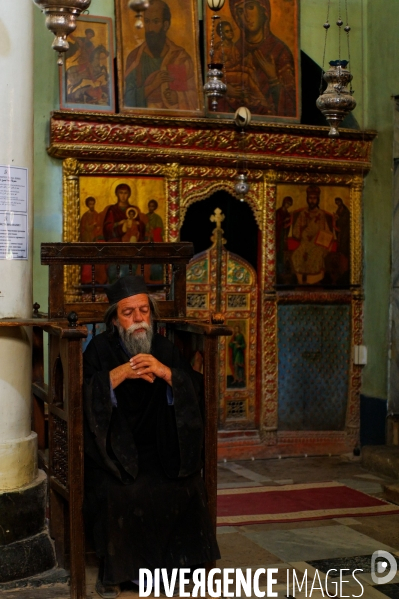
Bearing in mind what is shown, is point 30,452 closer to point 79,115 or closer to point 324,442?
point 79,115

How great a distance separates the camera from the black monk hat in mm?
4887

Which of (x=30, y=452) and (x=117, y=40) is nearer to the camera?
(x=30, y=452)

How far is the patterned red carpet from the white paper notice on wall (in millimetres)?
2561

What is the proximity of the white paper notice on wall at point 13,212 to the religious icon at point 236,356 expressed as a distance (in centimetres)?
376

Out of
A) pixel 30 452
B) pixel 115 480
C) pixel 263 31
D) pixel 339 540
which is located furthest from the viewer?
pixel 263 31

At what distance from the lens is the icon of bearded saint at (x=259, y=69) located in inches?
322

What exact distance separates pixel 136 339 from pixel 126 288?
0.30 metres

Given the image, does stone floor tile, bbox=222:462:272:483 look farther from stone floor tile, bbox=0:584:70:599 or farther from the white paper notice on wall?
the white paper notice on wall

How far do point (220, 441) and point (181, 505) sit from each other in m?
3.69

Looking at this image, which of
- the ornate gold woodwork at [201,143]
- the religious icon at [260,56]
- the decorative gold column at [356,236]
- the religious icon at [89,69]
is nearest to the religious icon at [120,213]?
the ornate gold woodwork at [201,143]

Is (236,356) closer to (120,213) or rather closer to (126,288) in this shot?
(120,213)

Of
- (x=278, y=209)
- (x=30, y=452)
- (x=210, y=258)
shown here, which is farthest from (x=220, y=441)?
(x=30, y=452)

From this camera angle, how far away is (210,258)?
8297 mm

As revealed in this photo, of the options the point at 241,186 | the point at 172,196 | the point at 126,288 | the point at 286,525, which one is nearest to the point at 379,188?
the point at 241,186
